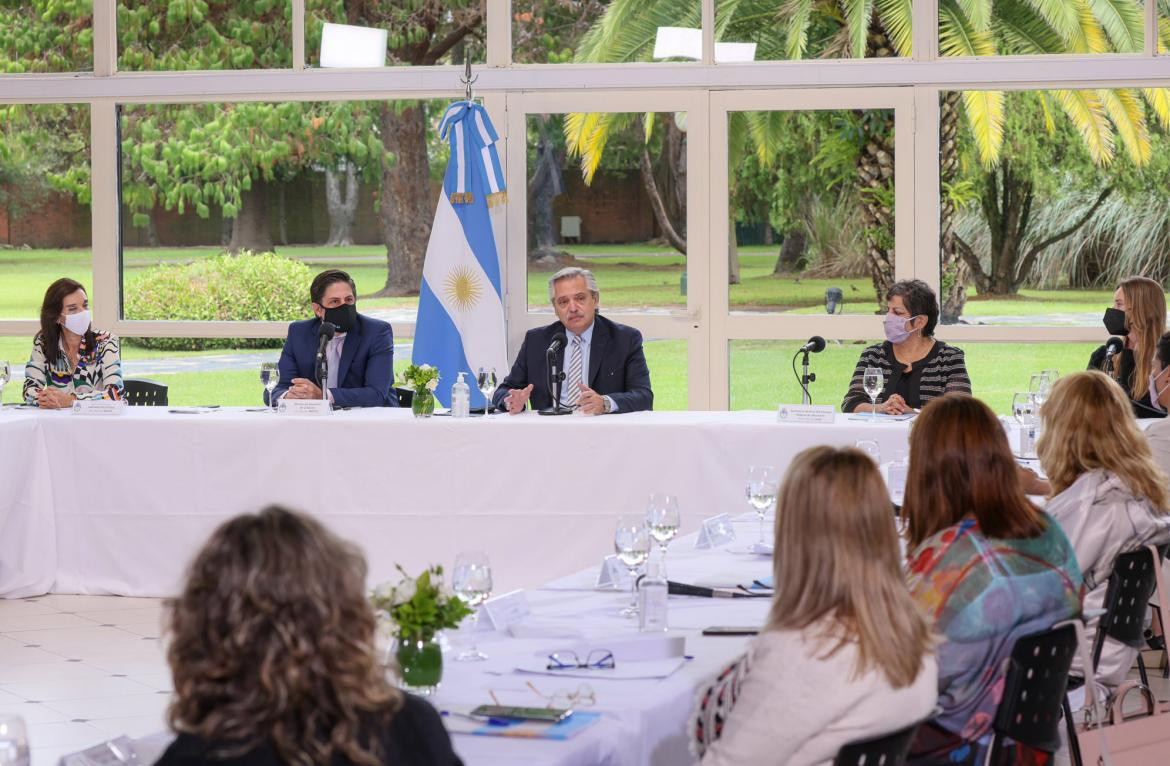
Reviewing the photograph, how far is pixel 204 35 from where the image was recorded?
338 inches

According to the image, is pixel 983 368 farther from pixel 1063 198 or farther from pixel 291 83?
pixel 291 83

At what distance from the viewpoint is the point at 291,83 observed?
8.38 m

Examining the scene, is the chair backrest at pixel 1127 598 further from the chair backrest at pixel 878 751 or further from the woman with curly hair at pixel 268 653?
the woman with curly hair at pixel 268 653

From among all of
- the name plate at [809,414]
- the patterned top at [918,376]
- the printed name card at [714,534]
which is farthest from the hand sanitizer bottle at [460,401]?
the printed name card at [714,534]

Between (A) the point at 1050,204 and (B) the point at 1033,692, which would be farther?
(A) the point at 1050,204

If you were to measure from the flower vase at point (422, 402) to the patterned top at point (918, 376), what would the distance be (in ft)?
5.49

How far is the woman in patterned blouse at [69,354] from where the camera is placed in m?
6.52

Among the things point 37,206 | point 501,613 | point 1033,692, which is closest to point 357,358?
point 37,206

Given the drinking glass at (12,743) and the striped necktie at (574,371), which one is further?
the striped necktie at (574,371)

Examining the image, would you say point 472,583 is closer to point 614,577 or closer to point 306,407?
point 614,577

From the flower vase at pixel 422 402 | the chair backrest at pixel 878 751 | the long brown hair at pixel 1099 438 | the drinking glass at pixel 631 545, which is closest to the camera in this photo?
the chair backrest at pixel 878 751

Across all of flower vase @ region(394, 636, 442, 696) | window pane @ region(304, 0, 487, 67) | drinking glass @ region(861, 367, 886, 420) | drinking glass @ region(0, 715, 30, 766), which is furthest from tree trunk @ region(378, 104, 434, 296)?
drinking glass @ region(0, 715, 30, 766)

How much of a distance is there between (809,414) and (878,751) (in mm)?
3544

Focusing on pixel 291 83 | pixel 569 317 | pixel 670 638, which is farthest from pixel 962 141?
pixel 670 638
